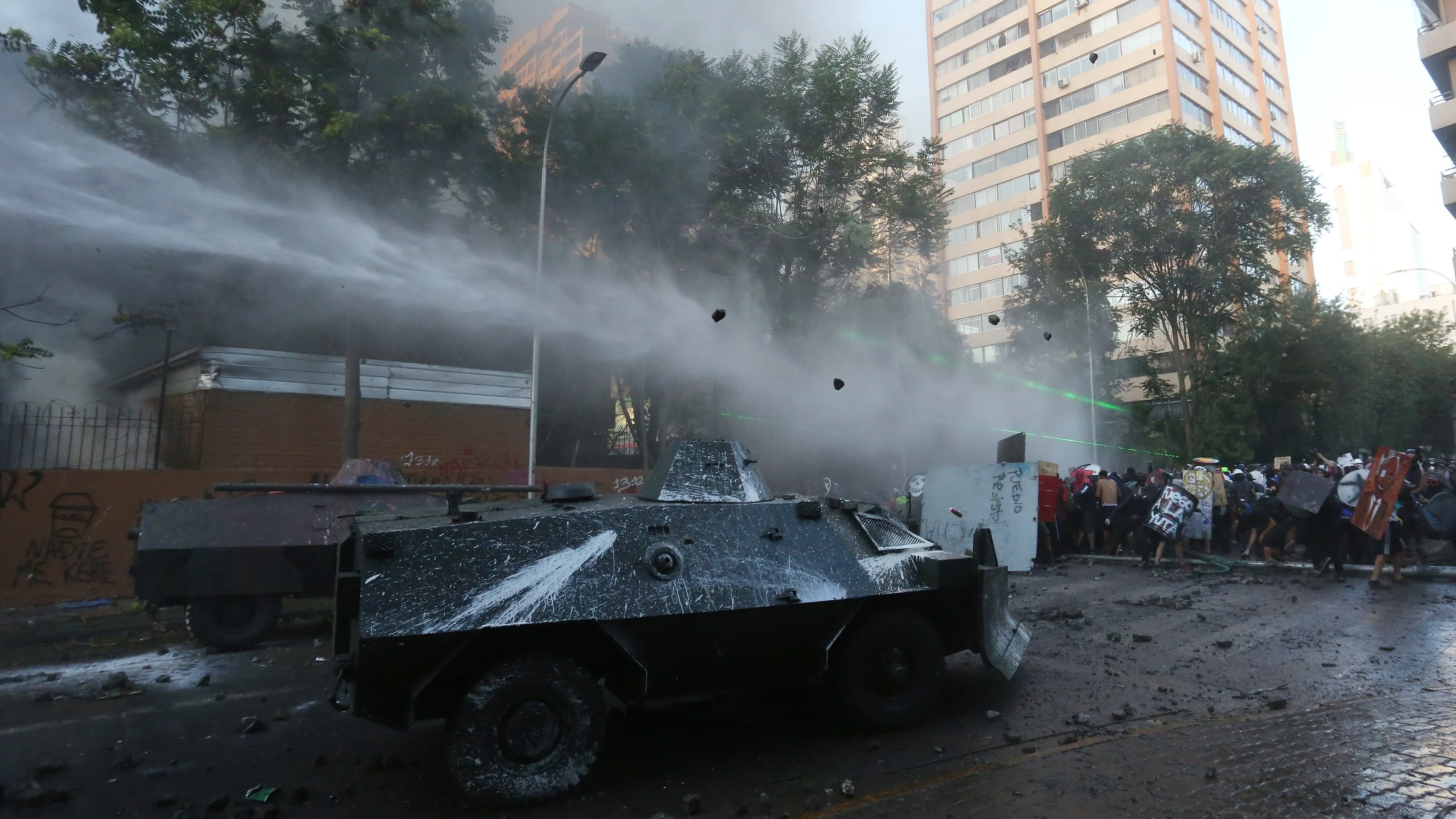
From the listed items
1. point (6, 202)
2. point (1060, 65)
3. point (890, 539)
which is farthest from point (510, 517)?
point (1060, 65)

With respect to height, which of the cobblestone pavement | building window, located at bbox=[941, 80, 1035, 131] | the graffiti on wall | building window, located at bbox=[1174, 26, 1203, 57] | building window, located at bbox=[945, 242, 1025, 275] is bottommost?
the cobblestone pavement

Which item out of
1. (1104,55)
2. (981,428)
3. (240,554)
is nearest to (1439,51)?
(981,428)

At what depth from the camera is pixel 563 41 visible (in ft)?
102

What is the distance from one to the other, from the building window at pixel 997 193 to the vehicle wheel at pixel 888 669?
48.1 metres

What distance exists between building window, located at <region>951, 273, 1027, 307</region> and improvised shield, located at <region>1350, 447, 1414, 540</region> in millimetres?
39693

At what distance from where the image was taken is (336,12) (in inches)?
666

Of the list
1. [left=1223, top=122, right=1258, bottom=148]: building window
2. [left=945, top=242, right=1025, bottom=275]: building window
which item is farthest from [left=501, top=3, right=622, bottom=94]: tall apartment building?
[left=1223, top=122, right=1258, bottom=148]: building window

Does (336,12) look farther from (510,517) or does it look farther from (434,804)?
(434,804)

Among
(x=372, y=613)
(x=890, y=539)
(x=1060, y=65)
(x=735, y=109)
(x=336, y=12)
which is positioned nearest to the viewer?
(x=372, y=613)

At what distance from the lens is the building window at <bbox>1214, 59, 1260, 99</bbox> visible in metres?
50.8

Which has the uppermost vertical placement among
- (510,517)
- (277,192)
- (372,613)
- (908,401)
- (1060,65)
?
(1060,65)

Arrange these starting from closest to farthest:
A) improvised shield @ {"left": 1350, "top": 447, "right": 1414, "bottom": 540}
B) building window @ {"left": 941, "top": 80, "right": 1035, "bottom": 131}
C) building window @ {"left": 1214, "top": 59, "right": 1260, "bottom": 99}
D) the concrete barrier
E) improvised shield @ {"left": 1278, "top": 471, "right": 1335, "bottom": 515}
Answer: improvised shield @ {"left": 1350, "top": 447, "right": 1414, "bottom": 540} < the concrete barrier < improvised shield @ {"left": 1278, "top": 471, "right": 1335, "bottom": 515} < building window @ {"left": 1214, "top": 59, "right": 1260, "bottom": 99} < building window @ {"left": 941, "top": 80, "right": 1035, "bottom": 131}

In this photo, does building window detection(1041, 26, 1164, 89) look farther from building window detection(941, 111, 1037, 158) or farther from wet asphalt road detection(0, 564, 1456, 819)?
wet asphalt road detection(0, 564, 1456, 819)

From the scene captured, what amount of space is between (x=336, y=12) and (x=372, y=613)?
661 inches
